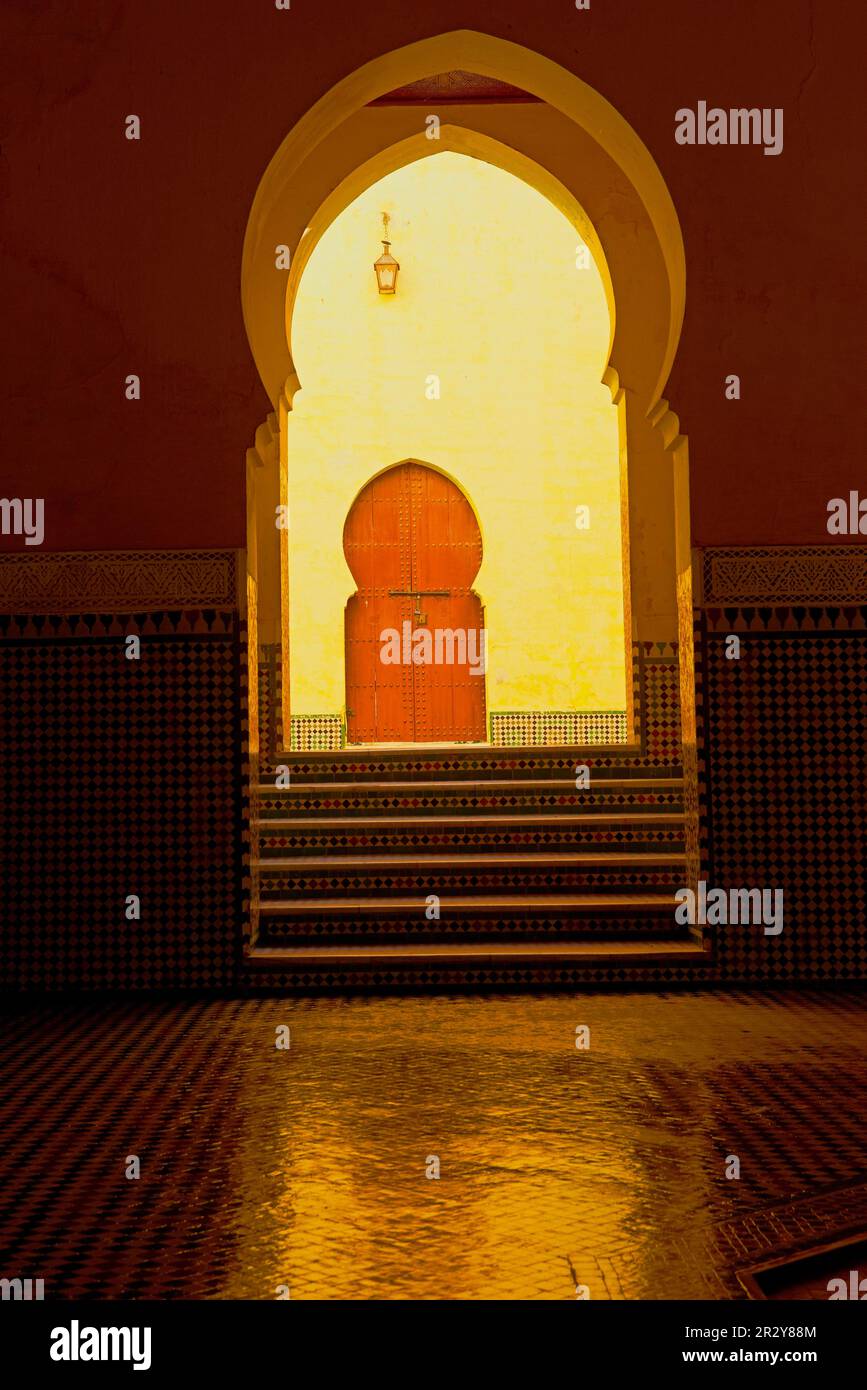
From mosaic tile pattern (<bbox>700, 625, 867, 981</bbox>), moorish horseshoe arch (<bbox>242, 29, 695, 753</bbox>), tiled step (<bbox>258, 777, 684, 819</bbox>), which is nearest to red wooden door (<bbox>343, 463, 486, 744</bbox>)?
moorish horseshoe arch (<bbox>242, 29, 695, 753</bbox>)

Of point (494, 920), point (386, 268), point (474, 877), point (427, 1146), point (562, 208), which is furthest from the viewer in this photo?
point (386, 268)

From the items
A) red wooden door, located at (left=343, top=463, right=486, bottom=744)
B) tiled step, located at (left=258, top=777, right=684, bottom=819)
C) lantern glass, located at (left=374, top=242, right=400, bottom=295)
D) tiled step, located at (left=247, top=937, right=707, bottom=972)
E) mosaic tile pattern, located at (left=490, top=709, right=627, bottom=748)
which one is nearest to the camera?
tiled step, located at (left=247, top=937, right=707, bottom=972)

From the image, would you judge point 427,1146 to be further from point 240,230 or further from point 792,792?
point 240,230

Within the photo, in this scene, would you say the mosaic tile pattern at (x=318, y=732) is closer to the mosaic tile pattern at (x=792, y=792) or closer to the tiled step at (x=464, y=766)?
the tiled step at (x=464, y=766)

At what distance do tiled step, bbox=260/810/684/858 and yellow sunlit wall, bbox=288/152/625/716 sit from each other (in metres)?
4.23

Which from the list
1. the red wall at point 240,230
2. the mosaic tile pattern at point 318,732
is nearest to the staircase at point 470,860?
→ the red wall at point 240,230

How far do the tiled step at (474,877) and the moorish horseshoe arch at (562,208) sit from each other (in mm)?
730

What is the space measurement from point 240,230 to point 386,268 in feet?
17.9

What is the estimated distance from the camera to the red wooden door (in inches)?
407

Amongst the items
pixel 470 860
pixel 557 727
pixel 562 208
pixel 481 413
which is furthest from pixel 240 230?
pixel 481 413

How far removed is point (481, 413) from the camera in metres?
10.3

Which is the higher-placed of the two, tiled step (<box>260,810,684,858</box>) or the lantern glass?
the lantern glass

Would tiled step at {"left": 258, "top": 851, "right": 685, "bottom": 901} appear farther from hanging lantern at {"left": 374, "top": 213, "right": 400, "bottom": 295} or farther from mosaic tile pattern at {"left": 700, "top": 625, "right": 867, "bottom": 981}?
hanging lantern at {"left": 374, "top": 213, "right": 400, "bottom": 295}
